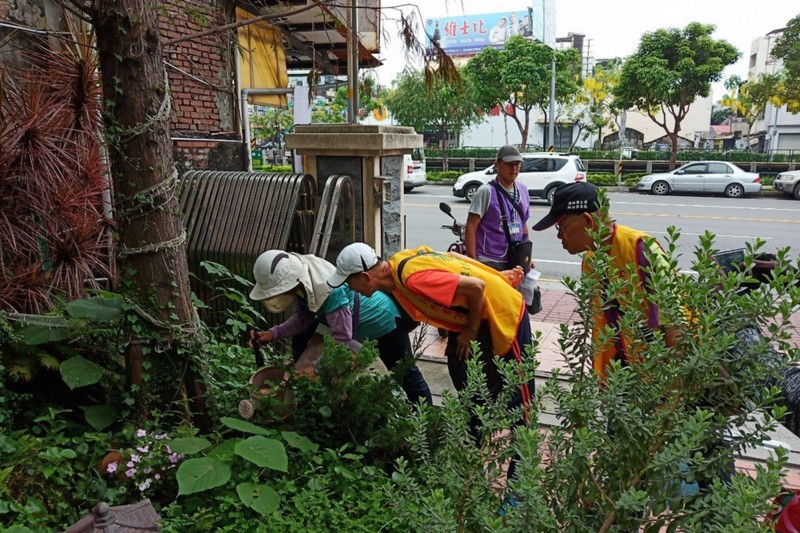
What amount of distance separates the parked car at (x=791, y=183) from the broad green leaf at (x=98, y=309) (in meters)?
21.8

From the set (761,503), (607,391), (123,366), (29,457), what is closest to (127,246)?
(123,366)

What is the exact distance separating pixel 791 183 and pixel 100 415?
2195 cm

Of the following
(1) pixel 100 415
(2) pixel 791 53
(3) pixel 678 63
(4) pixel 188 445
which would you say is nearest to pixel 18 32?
(1) pixel 100 415

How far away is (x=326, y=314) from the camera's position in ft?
10.2

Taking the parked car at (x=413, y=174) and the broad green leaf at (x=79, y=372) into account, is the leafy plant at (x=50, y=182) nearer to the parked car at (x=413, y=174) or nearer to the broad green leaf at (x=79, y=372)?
the broad green leaf at (x=79, y=372)

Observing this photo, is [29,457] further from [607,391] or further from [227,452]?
[607,391]

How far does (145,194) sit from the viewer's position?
8.17ft

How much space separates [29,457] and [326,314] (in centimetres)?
143

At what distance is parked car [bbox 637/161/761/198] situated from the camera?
1944cm

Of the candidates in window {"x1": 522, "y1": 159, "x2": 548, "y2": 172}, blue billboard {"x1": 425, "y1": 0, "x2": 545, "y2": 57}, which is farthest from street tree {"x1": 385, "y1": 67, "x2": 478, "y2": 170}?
blue billboard {"x1": 425, "y1": 0, "x2": 545, "y2": 57}

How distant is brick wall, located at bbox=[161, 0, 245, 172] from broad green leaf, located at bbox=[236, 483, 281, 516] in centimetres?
511

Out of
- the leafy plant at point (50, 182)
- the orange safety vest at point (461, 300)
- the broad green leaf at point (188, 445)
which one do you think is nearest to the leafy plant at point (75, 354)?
the broad green leaf at point (188, 445)

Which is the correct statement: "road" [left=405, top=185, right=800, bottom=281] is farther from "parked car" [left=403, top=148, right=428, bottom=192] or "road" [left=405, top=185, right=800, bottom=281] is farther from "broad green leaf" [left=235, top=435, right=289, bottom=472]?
"broad green leaf" [left=235, top=435, right=289, bottom=472]

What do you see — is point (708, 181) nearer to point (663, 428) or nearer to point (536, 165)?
point (536, 165)
